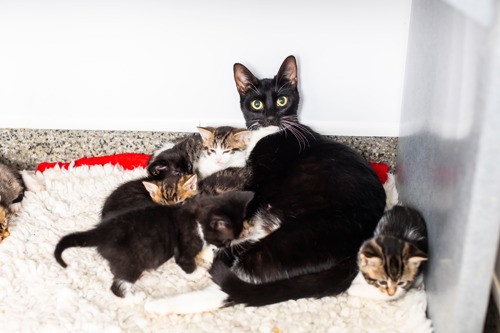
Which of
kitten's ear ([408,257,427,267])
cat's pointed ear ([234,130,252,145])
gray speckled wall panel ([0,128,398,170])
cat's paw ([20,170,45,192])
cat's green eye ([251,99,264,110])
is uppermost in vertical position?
cat's green eye ([251,99,264,110])

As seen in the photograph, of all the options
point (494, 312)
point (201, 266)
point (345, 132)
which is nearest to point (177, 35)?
point (345, 132)

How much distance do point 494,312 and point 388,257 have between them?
1.12ft

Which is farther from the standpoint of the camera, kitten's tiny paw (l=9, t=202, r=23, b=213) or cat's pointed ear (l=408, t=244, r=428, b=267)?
kitten's tiny paw (l=9, t=202, r=23, b=213)

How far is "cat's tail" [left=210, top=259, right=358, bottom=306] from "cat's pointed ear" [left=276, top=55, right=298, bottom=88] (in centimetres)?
73

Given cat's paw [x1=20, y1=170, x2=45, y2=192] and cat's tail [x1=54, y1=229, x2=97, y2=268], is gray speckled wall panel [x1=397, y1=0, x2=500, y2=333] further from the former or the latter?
cat's paw [x1=20, y1=170, x2=45, y2=192]

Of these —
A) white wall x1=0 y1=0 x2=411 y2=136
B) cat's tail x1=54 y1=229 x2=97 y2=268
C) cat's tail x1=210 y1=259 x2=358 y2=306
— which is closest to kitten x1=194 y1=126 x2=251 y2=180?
white wall x1=0 y1=0 x2=411 y2=136

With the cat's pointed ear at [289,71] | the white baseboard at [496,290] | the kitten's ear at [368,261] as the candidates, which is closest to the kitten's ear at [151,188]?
the cat's pointed ear at [289,71]

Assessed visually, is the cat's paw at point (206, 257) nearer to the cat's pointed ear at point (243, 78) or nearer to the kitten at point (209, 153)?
the kitten at point (209, 153)

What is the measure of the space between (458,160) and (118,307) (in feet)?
3.29

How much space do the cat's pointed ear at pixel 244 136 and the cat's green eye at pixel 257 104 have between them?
9cm

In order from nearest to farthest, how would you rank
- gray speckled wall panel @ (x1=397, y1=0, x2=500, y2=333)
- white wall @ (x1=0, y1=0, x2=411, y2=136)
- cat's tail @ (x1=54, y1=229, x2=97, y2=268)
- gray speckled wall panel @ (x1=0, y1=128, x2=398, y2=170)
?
gray speckled wall panel @ (x1=397, y1=0, x2=500, y2=333) < cat's tail @ (x1=54, y1=229, x2=97, y2=268) < white wall @ (x1=0, y1=0, x2=411, y2=136) < gray speckled wall panel @ (x1=0, y1=128, x2=398, y2=170)

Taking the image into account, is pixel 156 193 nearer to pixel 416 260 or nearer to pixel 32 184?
pixel 32 184

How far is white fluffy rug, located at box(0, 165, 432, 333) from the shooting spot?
1513mm

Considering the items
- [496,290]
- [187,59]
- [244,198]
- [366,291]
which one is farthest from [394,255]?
[187,59]
